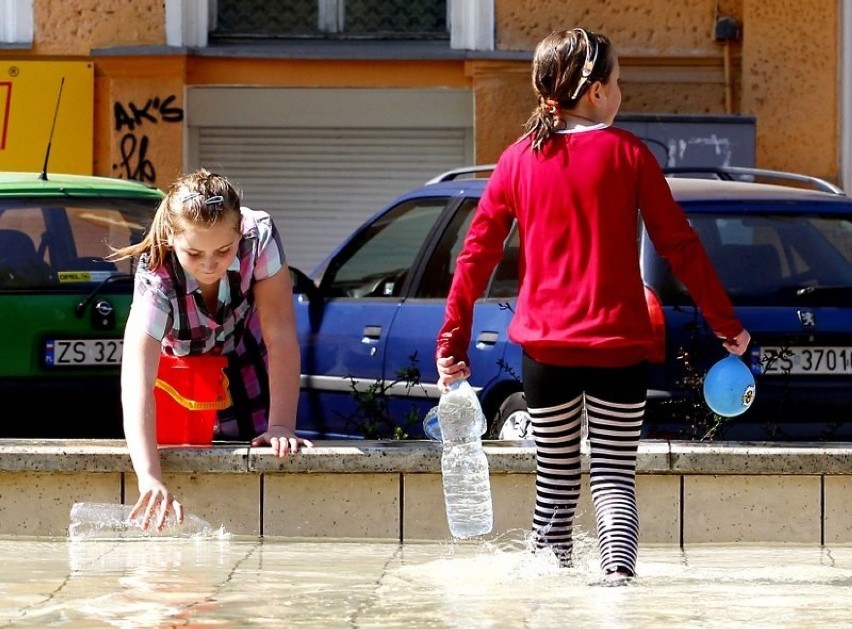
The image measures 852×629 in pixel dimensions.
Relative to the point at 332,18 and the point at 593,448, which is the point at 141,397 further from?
the point at 332,18

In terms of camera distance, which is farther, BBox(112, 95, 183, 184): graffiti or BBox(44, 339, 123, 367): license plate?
BBox(112, 95, 183, 184): graffiti

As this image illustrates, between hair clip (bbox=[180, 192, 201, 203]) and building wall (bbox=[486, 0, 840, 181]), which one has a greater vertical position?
building wall (bbox=[486, 0, 840, 181])

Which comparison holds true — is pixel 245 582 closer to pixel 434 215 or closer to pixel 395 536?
pixel 395 536

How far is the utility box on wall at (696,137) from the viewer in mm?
14141

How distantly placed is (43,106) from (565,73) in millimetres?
10532

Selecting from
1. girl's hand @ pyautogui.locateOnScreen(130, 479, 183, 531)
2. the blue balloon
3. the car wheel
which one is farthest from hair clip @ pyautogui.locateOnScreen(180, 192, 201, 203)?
the car wheel

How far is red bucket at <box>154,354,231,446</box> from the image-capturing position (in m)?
6.16

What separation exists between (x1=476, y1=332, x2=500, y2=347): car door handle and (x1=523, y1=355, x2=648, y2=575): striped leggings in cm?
226

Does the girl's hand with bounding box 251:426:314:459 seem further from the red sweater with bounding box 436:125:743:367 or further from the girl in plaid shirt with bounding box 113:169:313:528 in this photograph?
the red sweater with bounding box 436:125:743:367

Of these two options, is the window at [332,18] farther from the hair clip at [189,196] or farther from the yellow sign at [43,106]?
the hair clip at [189,196]

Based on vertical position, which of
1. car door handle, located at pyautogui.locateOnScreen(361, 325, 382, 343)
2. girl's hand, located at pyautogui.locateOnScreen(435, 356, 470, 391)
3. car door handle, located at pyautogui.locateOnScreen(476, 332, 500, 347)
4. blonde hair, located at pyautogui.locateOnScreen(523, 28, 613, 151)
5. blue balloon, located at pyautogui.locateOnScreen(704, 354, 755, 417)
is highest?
blonde hair, located at pyautogui.locateOnScreen(523, 28, 613, 151)

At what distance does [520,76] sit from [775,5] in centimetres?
214

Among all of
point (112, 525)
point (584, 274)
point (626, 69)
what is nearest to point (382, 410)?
point (112, 525)

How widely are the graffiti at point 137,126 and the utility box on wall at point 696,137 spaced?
3.74 m
